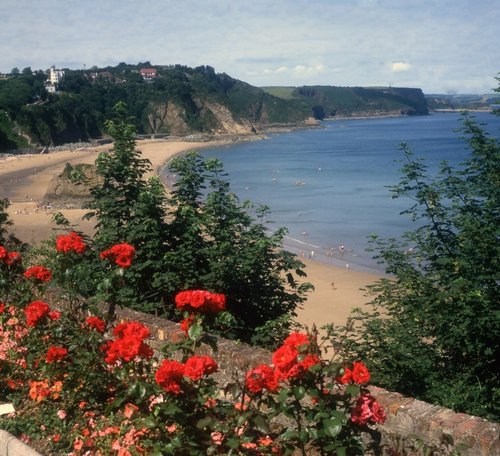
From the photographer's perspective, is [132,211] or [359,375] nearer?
[359,375]

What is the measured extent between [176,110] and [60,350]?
14156 cm

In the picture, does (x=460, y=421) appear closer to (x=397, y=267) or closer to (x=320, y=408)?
(x=320, y=408)

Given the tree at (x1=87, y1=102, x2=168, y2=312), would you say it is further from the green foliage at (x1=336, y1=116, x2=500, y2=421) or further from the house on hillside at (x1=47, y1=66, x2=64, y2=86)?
the house on hillside at (x1=47, y1=66, x2=64, y2=86)

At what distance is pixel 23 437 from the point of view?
15.2 feet

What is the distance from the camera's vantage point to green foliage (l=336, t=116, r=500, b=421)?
6.47 m

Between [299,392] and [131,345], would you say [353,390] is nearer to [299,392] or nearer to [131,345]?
[299,392]

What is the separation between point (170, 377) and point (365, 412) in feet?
3.25

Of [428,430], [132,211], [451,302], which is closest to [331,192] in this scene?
[132,211]

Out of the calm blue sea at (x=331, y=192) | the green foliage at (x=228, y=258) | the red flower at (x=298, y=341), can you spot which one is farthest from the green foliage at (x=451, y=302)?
the red flower at (x=298, y=341)

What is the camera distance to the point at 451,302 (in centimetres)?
686

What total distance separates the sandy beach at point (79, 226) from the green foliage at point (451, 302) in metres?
3.09

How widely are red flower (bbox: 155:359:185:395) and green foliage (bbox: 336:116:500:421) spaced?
266 centimetres

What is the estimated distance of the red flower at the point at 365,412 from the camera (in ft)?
10.5

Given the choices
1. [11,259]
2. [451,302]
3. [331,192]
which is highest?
[11,259]
